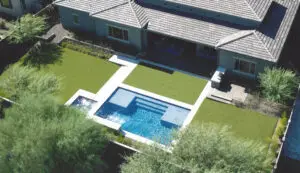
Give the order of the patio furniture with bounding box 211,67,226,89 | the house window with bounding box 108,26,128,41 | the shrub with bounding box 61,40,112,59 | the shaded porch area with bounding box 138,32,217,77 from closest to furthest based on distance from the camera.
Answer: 1. the patio furniture with bounding box 211,67,226,89
2. the shaded porch area with bounding box 138,32,217,77
3. the house window with bounding box 108,26,128,41
4. the shrub with bounding box 61,40,112,59

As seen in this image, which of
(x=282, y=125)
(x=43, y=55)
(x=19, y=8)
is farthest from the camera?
(x=19, y=8)

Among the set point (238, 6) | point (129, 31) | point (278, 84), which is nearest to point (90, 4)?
point (129, 31)

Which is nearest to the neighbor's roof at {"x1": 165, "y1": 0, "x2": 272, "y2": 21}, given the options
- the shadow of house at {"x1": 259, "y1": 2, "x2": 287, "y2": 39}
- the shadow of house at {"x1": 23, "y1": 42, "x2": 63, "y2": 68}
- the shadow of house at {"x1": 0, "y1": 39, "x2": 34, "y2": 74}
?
the shadow of house at {"x1": 259, "y1": 2, "x2": 287, "y2": 39}

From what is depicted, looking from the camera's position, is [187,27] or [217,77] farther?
[187,27]

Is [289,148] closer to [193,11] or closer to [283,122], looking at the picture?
[283,122]

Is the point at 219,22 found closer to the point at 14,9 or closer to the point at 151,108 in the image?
the point at 151,108

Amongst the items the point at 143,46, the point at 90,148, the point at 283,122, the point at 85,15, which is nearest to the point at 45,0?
the point at 85,15

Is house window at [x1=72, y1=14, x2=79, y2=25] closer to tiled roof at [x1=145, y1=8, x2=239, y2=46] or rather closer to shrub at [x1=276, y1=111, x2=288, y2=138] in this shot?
tiled roof at [x1=145, y1=8, x2=239, y2=46]

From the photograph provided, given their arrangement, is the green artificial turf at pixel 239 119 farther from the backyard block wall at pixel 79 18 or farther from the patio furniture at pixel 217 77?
the backyard block wall at pixel 79 18
